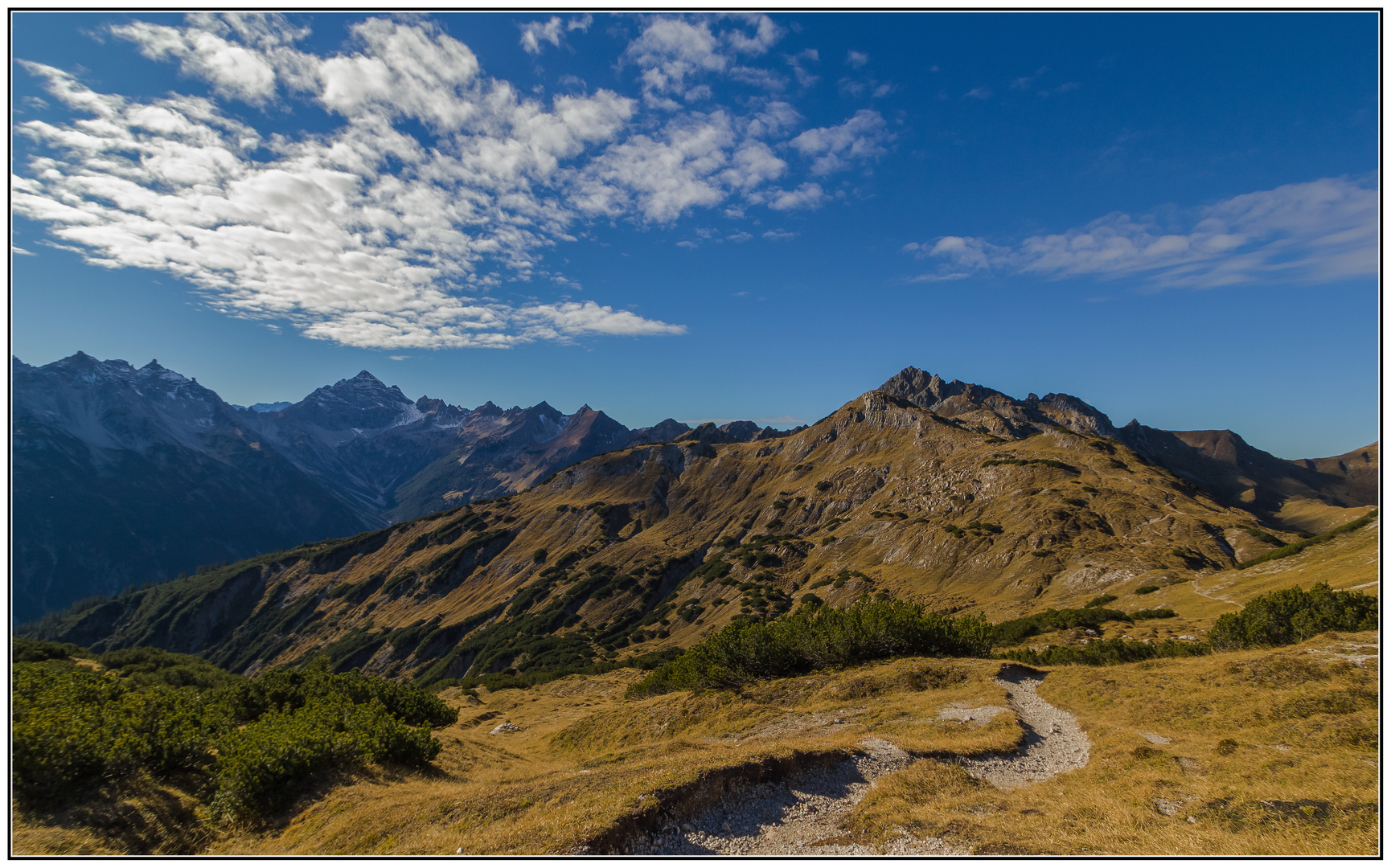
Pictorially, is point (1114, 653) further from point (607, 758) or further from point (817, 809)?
point (607, 758)

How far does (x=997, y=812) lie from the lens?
1788 centimetres

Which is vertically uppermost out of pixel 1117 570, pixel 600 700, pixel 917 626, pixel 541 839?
pixel 541 839

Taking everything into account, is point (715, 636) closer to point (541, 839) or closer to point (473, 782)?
point (473, 782)

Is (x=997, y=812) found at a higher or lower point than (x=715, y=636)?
higher

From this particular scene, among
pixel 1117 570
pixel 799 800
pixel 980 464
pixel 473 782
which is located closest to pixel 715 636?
pixel 473 782

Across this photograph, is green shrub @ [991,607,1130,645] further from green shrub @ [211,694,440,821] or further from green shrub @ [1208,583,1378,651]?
green shrub @ [211,694,440,821]

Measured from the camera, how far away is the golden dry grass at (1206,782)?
15.0 m

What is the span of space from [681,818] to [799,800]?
474 centimetres

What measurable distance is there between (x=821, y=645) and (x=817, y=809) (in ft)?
100

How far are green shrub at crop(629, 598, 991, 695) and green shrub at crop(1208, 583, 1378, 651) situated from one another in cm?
1766

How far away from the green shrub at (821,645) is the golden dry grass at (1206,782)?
1792cm

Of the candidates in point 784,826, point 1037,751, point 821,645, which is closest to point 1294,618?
point 1037,751

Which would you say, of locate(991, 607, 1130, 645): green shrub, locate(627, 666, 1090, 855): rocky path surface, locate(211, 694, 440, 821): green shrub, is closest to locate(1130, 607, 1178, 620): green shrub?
locate(991, 607, 1130, 645): green shrub

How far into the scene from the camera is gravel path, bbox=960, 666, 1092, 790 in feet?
74.2
